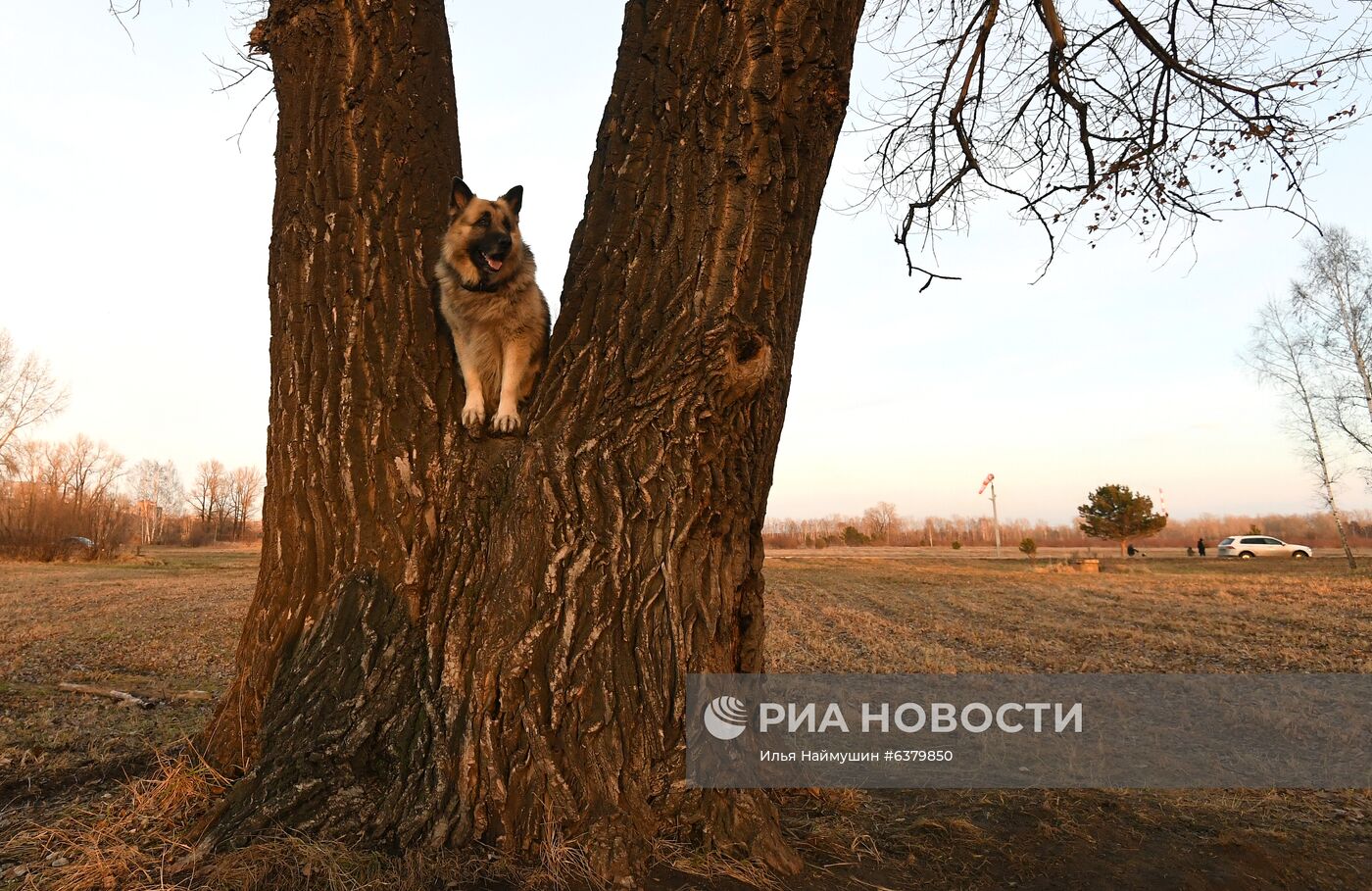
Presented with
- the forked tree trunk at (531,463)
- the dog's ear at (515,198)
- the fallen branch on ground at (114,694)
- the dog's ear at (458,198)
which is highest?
the dog's ear at (515,198)

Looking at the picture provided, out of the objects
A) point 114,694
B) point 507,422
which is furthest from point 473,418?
point 114,694

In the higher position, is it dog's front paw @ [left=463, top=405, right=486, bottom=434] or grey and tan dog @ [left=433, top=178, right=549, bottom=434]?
grey and tan dog @ [left=433, top=178, right=549, bottom=434]

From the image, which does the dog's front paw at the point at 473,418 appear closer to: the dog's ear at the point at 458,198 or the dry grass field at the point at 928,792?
the dog's ear at the point at 458,198

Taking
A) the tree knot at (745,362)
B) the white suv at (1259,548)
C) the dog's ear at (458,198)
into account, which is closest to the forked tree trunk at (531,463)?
the tree knot at (745,362)

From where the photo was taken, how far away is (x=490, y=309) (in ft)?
12.0

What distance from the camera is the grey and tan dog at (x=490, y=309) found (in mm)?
3229

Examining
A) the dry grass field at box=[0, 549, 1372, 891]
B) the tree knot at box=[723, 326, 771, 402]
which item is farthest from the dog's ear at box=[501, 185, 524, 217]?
the dry grass field at box=[0, 549, 1372, 891]

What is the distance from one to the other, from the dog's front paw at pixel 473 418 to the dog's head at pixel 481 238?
2.61 ft

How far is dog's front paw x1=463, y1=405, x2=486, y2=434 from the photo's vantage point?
120 inches

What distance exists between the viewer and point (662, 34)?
302cm

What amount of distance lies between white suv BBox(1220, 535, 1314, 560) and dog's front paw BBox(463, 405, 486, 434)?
51124 mm

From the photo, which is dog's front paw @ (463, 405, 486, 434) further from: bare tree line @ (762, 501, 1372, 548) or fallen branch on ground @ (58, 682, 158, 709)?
bare tree line @ (762, 501, 1372, 548)

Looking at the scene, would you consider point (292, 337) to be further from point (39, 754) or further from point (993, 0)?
point (993, 0)

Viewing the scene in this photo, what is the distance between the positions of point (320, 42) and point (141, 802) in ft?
10.2
